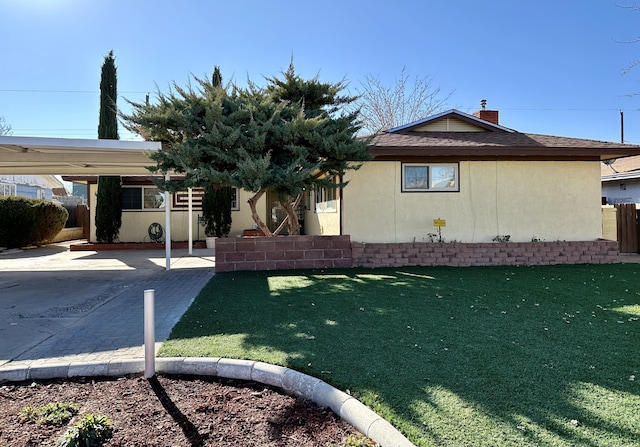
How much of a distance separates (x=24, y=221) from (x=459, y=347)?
16.9 meters

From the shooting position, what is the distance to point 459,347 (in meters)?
3.79

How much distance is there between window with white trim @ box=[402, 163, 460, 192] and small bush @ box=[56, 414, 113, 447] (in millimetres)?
8572

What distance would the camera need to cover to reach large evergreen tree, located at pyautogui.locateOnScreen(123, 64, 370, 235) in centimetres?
788

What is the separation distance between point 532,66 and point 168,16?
15.5 metres

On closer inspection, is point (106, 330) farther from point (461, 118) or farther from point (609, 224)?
point (609, 224)

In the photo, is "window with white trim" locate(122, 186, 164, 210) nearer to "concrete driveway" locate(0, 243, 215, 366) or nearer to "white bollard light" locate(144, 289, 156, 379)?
"concrete driveway" locate(0, 243, 215, 366)

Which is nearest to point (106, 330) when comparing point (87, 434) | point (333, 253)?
point (87, 434)

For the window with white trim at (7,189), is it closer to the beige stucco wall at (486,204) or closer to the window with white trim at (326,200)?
the window with white trim at (326,200)

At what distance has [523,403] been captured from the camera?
105 inches

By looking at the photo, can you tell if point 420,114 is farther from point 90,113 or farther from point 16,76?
point 16,76

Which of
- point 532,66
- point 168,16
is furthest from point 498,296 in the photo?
point 532,66

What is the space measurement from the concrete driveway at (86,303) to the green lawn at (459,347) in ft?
2.00

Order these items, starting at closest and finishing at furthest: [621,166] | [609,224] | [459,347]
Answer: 1. [459,347]
2. [609,224]
3. [621,166]

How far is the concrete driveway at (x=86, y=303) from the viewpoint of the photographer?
4145mm
